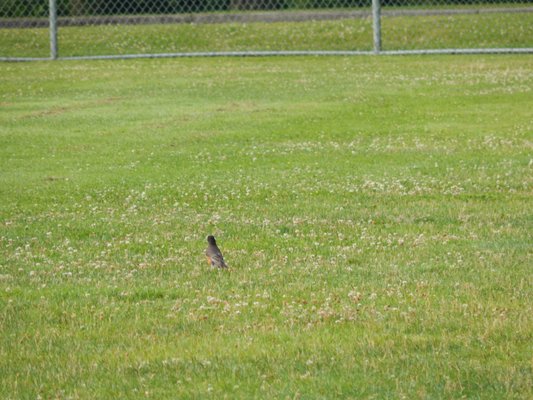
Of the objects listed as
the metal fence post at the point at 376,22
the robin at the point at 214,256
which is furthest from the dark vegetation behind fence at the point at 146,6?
the robin at the point at 214,256

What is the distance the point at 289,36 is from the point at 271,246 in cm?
2391

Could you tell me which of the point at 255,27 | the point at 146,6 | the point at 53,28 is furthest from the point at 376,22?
the point at 146,6

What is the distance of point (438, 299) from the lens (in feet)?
28.3

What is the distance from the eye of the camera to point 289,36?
1342 inches

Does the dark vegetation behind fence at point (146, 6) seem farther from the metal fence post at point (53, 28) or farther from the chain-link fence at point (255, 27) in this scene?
the metal fence post at point (53, 28)

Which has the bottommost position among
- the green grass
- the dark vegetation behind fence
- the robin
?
the green grass

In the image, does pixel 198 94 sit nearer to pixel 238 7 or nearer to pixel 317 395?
pixel 238 7

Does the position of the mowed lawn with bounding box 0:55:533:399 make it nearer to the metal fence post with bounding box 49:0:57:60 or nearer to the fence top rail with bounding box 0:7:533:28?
the metal fence post with bounding box 49:0:57:60

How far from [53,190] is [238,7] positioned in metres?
25.4

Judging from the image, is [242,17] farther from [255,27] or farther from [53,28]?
[53,28]

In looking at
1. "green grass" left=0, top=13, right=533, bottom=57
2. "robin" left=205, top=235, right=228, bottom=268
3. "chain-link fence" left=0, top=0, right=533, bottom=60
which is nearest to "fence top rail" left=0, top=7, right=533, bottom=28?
"chain-link fence" left=0, top=0, right=533, bottom=60

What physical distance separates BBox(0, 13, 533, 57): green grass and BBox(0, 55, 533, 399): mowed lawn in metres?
8.83

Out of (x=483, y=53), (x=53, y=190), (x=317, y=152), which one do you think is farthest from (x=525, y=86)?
(x=53, y=190)

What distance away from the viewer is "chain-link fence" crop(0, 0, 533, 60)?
106 feet
